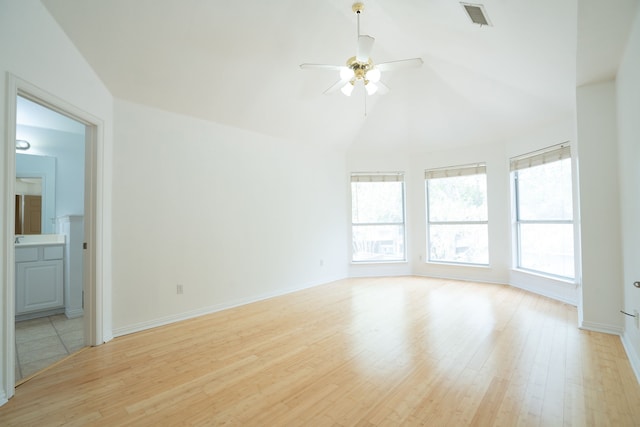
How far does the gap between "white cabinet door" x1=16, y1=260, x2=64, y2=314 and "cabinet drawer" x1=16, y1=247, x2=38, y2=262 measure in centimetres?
5

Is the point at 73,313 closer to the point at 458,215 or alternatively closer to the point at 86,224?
the point at 86,224

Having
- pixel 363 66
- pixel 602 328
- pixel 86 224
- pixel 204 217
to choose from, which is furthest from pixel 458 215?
pixel 86 224

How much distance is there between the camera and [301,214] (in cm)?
517

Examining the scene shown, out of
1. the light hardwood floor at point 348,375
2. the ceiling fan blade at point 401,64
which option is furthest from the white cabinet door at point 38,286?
the ceiling fan blade at point 401,64

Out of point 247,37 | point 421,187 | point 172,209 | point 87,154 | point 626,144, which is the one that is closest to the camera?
point 626,144

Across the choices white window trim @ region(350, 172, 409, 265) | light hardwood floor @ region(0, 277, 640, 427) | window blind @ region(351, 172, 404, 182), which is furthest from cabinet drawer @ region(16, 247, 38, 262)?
window blind @ region(351, 172, 404, 182)

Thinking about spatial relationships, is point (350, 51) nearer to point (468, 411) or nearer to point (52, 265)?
point (468, 411)

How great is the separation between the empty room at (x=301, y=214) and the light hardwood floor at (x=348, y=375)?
0.02 metres

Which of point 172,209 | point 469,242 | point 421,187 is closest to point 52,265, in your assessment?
point 172,209

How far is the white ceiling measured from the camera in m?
2.53

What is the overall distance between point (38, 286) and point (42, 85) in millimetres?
2709

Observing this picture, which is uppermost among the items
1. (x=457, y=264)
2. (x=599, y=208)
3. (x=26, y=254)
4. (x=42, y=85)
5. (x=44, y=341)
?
(x=42, y=85)

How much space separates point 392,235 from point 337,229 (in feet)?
3.97

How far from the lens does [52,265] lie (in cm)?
375
